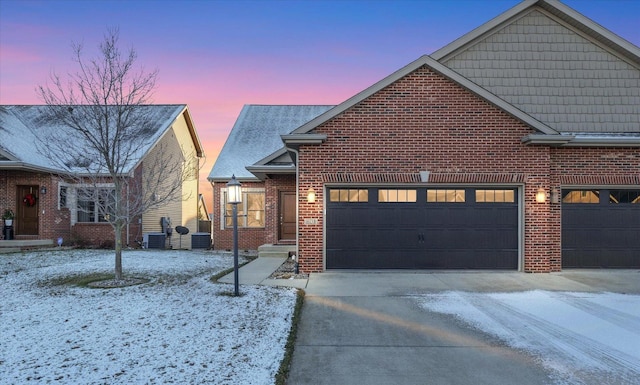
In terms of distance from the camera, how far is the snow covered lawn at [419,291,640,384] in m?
4.96

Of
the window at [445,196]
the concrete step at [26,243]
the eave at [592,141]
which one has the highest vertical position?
the eave at [592,141]

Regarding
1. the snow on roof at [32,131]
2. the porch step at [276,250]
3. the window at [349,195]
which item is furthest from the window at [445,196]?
the snow on roof at [32,131]

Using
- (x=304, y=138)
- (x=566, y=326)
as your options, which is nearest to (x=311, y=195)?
(x=304, y=138)

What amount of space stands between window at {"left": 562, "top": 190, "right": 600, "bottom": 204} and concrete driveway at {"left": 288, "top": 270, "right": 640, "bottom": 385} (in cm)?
290

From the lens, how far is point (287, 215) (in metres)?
17.3

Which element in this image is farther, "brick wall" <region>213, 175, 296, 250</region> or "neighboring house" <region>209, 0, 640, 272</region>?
"brick wall" <region>213, 175, 296, 250</region>

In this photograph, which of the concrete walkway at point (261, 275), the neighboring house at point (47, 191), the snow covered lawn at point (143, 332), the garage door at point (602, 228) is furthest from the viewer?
the neighboring house at point (47, 191)

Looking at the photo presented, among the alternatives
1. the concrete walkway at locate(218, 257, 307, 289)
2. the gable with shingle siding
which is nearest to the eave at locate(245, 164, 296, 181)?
the concrete walkway at locate(218, 257, 307, 289)

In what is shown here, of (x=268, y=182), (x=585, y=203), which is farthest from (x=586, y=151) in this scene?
(x=268, y=182)

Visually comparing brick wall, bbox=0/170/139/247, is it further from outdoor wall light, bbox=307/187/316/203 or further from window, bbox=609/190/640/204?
window, bbox=609/190/640/204

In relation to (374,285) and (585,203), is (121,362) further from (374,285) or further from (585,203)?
(585,203)

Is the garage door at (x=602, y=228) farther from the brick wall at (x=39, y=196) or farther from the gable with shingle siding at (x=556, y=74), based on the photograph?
the brick wall at (x=39, y=196)

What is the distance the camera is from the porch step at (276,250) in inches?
594

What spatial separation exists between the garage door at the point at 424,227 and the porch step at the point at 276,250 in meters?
3.89
